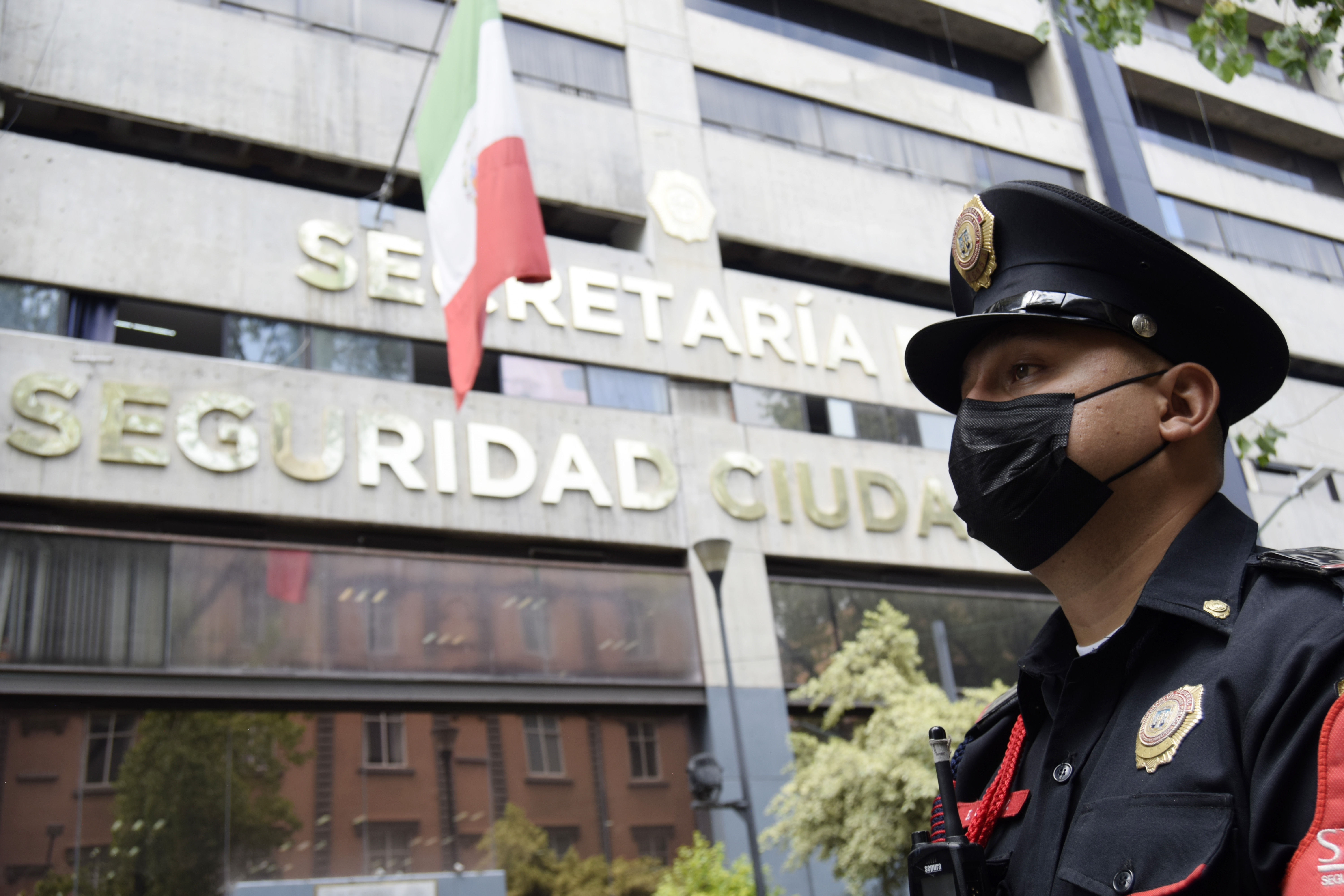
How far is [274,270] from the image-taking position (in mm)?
16641

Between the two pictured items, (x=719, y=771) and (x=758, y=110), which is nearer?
(x=719, y=771)

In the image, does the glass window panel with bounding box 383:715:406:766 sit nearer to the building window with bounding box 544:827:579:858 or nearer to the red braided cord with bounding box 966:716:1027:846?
the building window with bounding box 544:827:579:858

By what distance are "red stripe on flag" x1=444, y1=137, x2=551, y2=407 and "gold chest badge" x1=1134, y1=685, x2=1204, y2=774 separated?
1004 cm

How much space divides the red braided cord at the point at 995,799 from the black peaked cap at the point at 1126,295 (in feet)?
2.59

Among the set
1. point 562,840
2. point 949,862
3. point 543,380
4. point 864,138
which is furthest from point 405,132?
point 949,862

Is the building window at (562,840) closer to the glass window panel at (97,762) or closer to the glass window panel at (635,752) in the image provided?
the glass window panel at (635,752)

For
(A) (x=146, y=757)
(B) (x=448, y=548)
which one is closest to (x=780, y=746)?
(B) (x=448, y=548)

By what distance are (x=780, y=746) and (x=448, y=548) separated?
5.76 meters

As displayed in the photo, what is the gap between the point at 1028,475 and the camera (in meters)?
2.20

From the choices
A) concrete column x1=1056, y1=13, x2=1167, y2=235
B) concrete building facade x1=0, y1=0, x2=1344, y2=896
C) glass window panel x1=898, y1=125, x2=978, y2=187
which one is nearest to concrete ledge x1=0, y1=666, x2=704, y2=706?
concrete building facade x1=0, y1=0, x2=1344, y2=896

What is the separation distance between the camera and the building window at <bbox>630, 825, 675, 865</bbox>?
15.9 m

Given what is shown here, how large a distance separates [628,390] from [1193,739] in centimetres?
1747

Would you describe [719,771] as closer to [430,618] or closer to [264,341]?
[430,618]

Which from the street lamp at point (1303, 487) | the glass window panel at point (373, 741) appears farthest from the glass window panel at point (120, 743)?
the street lamp at point (1303, 487)
